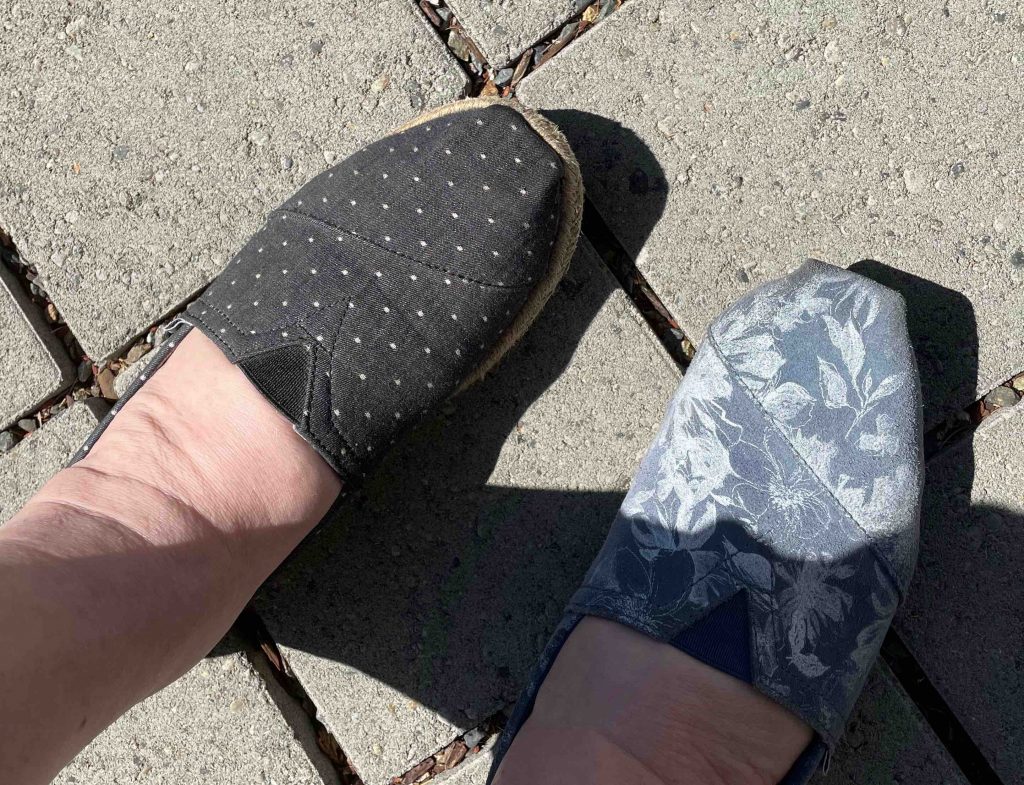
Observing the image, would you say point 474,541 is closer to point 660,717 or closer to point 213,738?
point 660,717

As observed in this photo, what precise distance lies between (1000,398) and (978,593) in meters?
0.34

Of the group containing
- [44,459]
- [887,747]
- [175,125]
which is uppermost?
[175,125]

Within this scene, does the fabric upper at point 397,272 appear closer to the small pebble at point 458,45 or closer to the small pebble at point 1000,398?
the small pebble at point 458,45

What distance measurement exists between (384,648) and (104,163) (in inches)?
40.8

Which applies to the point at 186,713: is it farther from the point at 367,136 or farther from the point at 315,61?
the point at 315,61

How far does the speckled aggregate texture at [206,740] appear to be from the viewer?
1.52m

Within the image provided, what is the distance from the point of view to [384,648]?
151 centimetres

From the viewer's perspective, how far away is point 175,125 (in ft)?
5.13

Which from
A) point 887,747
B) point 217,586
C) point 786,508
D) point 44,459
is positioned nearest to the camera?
point 217,586

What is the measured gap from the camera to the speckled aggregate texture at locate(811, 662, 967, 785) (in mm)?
1441

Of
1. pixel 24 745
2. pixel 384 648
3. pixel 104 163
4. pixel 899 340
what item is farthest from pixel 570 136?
pixel 24 745

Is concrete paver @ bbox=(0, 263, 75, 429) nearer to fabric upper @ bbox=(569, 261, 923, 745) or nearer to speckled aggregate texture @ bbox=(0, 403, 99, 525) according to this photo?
speckled aggregate texture @ bbox=(0, 403, 99, 525)

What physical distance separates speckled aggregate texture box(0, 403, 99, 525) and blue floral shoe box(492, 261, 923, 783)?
0.95 meters

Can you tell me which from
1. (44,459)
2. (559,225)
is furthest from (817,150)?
(44,459)
